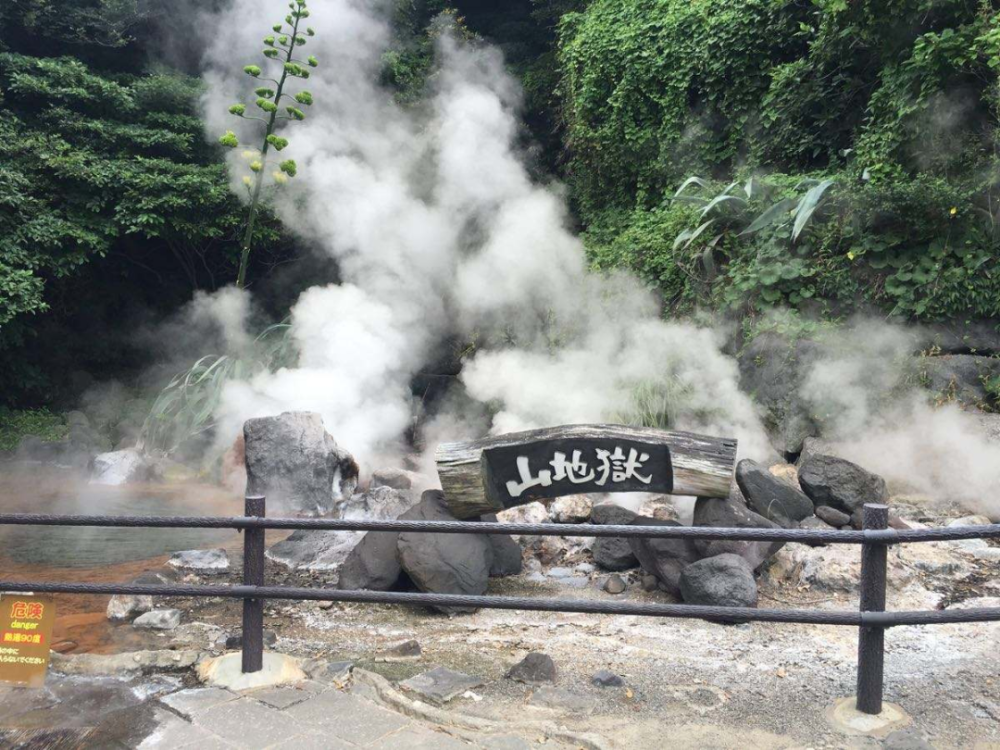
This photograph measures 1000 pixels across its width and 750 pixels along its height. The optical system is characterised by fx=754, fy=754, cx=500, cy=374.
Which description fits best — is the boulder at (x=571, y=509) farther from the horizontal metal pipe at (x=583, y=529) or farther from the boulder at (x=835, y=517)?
the horizontal metal pipe at (x=583, y=529)

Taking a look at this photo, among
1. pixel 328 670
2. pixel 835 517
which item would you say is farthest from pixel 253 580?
pixel 835 517

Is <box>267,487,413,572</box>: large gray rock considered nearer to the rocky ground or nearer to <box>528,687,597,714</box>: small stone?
the rocky ground

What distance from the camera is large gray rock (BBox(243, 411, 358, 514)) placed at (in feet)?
25.7

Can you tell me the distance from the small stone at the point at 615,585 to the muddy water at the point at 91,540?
2.71 m

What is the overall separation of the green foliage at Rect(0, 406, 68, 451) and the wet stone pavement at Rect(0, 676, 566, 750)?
10.2 meters

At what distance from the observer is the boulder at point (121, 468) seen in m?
9.52

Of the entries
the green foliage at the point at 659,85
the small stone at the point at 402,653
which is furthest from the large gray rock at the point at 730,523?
A: the green foliage at the point at 659,85

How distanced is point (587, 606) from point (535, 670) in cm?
56

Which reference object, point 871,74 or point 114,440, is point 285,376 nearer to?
point 114,440

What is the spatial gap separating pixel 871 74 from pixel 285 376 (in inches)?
320

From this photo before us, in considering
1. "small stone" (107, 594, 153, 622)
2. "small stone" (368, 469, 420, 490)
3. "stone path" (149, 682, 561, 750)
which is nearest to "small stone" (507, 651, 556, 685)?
"stone path" (149, 682, 561, 750)

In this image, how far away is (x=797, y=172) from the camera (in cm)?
916

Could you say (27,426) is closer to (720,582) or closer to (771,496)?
(771,496)

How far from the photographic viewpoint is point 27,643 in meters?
2.96
